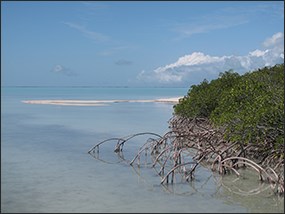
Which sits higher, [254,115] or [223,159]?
[254,115]

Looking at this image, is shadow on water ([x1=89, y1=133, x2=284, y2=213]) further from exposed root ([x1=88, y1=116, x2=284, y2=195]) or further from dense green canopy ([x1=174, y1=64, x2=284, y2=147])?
dense green canopy ([x1=174, y1=64, x2=284, y2=147])

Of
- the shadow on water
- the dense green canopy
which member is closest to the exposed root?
the shadow on water

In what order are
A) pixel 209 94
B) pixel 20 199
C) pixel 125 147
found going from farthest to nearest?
pixel 209 94 < pixel 125 147 < pixel 20 199

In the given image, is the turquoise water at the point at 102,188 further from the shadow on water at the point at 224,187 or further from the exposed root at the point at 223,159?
the exposed root at the point at 223,159

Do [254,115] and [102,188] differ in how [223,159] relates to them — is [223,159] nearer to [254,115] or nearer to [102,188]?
[254,115]

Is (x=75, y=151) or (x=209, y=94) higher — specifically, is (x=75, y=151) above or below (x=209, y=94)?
below

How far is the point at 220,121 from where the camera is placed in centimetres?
909

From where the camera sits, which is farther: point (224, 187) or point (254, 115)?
point (254, 115)

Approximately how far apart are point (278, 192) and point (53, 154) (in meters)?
5.81

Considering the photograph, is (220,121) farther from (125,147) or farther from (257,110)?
(125,147)

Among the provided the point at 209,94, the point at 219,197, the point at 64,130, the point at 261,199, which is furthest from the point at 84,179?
the point at 64,130

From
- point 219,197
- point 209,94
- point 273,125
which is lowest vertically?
point 219,197

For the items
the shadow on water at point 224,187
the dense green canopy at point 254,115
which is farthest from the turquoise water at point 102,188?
the dense green canopy at point 254,115

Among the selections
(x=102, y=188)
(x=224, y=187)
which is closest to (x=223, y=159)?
(x=224, y=187)
